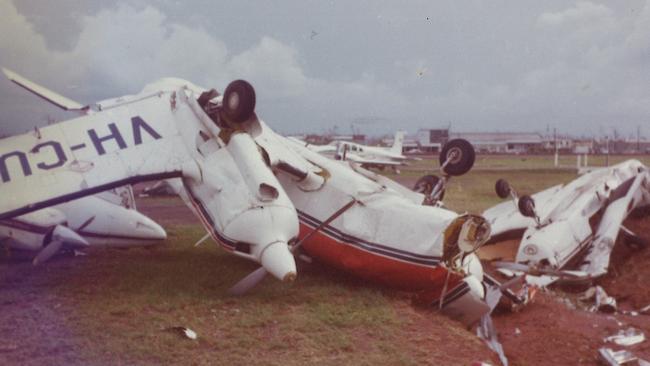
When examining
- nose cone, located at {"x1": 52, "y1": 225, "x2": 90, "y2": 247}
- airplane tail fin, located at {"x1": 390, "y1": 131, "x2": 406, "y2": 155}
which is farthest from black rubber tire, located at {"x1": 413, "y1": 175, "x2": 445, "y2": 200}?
airplane tail fin, located at {"x1": 390, "y1": 131, "x2": 406, "y2": 155}

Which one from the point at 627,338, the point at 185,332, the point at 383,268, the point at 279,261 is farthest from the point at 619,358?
the point at 185,332

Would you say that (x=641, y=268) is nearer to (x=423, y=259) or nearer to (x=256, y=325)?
(x=423, y=259)

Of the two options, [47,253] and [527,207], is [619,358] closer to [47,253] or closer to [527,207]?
[527,207]

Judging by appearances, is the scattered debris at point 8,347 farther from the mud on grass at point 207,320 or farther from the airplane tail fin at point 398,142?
the airplane tail fin at point 398,142

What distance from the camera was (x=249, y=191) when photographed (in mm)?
9039

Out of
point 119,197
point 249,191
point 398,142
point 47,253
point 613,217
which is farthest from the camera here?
point 398,142

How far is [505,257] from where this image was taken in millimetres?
16062

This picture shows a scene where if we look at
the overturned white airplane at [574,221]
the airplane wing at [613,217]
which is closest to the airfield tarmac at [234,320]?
the overturned white airplane at [574,221]

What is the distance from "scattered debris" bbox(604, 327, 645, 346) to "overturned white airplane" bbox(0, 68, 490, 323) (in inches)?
83.2

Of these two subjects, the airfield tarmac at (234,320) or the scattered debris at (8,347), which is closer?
→ the scattered debris at (8,347)

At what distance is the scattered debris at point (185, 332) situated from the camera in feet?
24.1

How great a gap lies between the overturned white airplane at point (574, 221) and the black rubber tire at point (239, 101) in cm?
537

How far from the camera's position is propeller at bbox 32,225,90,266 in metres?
11.1

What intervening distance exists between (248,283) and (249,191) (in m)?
1.33
